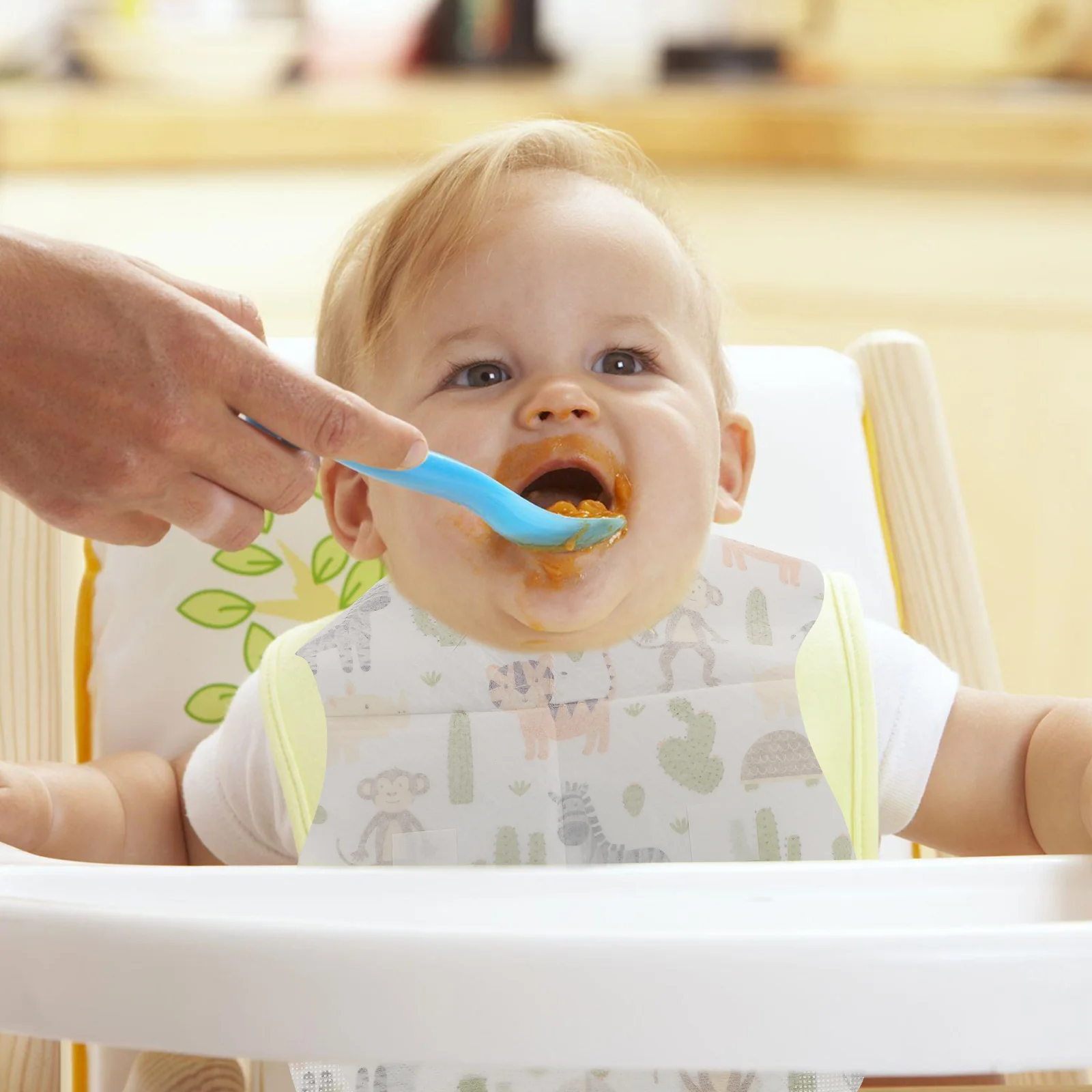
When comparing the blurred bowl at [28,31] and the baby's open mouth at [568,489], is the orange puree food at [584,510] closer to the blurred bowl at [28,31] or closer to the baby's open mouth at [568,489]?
the baby's open mouth at [568,489]

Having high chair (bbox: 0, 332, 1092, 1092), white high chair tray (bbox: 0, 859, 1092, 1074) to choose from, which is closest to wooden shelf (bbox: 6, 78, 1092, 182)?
high chair (bbox: 0, 332, 1092, 1092)

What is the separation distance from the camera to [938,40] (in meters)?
2.58

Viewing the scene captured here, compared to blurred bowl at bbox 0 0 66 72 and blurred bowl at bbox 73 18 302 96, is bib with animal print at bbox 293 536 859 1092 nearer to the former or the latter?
blurred bowl at bbox 73 18 302 96

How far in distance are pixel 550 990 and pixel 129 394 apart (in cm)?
26

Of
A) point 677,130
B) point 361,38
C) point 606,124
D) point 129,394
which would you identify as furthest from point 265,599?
point 361,38

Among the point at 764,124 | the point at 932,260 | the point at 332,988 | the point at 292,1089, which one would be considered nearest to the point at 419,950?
the point at 332,988

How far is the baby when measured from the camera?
62 cm

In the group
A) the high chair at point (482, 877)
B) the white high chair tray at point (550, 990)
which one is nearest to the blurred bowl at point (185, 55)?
the high chair at point (482, 877)

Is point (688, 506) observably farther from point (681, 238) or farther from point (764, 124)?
point (764, 124)

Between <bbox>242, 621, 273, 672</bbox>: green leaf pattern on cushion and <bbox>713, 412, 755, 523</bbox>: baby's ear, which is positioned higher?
<bbox>713, 412, 755, 523</bbox>: baby's ear

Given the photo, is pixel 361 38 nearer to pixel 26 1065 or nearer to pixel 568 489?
pixel 568 489

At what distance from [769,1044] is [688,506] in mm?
335

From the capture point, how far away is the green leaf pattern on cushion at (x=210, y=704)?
82cm

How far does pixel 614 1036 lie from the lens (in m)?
0.33
